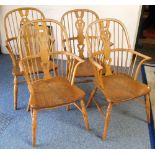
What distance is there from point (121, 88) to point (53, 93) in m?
0.58

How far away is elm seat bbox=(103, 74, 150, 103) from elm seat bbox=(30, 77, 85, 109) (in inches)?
9.4

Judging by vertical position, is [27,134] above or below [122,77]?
below

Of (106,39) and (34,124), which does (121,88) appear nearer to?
(106,39)

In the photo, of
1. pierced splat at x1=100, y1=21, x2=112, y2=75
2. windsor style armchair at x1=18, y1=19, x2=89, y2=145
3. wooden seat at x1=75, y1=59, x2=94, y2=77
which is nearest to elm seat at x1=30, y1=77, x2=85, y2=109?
windsor style armchair at x1=18, y1=19, x2=89, y2=145

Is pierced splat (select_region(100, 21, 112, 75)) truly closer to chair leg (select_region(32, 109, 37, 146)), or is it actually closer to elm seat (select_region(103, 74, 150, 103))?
elm seat (select_region(103, 74, 150, 103))

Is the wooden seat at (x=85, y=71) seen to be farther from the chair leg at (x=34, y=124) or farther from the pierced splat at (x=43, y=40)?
the chair leg at (x=34, y=124)

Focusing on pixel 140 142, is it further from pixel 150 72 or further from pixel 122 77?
pixel 150 72

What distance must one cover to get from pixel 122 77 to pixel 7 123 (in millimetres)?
1180

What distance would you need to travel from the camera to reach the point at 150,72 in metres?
2.85

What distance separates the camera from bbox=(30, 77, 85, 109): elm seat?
60.3 inches

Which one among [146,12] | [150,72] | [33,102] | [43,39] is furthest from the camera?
[146,12]

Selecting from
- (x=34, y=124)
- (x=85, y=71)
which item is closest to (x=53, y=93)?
(x=34, y=124)

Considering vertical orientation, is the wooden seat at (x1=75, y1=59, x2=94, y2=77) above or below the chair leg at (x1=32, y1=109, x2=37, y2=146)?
above
